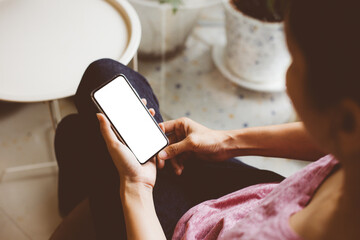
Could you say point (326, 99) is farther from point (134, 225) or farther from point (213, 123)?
point (213, 123)

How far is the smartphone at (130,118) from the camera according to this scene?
0.68m

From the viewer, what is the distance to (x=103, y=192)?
64 centimetres

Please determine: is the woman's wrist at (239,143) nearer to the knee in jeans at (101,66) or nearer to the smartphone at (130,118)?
the smartphone at (130,118)

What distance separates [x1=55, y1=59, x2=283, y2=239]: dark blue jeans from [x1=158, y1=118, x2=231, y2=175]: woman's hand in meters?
0.02

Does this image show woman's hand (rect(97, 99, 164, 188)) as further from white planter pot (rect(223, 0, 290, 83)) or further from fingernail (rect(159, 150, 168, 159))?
white planter pot (rect(223, 0, 290, 83))

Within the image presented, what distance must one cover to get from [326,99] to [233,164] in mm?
401

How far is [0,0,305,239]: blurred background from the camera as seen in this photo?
2.73ft

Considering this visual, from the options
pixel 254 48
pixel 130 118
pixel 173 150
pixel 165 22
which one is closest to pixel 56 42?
pixel 130 118

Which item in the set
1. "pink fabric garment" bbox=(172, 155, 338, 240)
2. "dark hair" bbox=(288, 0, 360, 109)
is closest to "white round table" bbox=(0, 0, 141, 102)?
"pink fabric garment" bbox=(172, 155, 338, 240)

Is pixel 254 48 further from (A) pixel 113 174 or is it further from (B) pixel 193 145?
(A) pixel 113 174

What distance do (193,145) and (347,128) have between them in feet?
1.29

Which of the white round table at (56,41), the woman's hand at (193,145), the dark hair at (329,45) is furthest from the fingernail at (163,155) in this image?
the dark hair at (329,45)

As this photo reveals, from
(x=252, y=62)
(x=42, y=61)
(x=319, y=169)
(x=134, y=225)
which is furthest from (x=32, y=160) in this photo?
(x=319, y=169)

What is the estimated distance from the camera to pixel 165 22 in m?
1.32
